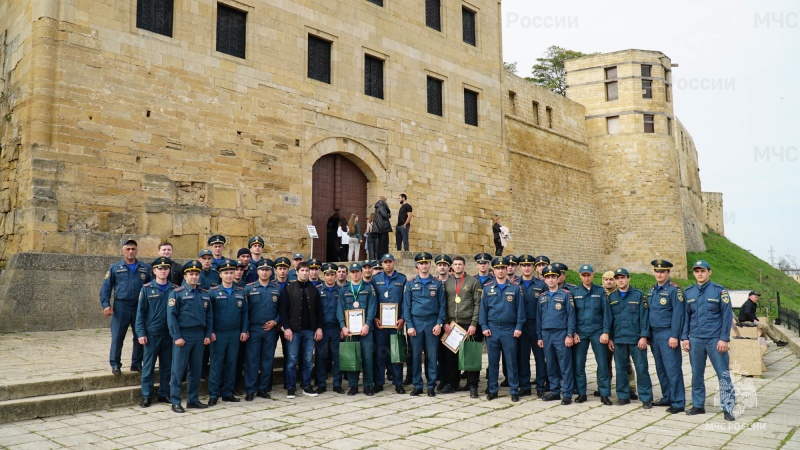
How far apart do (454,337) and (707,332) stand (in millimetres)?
2924

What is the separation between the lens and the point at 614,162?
96.1ft

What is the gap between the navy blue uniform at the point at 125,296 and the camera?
22.8 ft

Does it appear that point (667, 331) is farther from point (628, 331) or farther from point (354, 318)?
point (354, 318)

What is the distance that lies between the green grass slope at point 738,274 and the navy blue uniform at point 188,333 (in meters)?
19.8

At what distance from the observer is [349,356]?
7.38 m

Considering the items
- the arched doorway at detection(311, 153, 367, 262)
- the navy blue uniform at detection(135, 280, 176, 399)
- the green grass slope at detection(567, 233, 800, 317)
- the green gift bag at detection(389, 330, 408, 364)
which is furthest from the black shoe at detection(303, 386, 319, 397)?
the green grass slope at detection(567, 233, 800, 317)

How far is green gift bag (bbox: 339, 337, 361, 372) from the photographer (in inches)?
289

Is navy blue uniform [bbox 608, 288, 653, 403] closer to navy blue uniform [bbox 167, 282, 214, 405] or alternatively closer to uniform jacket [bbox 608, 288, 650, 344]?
uniform jacket [bbox 608, 288, 650, 344]

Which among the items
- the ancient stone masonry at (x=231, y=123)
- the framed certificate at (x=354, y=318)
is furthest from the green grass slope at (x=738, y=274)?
the framed certificate at (x=354, y=318)

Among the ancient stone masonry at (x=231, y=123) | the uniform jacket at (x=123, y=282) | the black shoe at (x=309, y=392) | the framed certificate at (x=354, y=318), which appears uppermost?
the ancient stone masonry at (x=231, y=123)

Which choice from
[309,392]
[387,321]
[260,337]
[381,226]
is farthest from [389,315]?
[381,226]

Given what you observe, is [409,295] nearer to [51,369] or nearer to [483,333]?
[483,333]

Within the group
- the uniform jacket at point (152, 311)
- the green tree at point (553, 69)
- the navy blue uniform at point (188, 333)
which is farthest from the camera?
the green tree at point (553, 69)

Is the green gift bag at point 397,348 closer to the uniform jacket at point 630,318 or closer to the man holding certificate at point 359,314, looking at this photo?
the man holding certificate at point 359,314
